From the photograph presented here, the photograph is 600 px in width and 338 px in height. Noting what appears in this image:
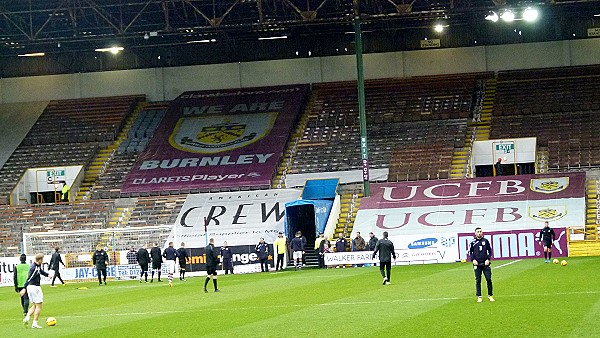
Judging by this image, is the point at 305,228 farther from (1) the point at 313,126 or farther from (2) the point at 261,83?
(2) the point at 261,83

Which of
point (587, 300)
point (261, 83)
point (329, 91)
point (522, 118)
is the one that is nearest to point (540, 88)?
point (522, 118)

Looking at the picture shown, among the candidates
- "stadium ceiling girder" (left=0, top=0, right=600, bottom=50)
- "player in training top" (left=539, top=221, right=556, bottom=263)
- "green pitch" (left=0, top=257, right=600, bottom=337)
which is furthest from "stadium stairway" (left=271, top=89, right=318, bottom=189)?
"player in training top" (left=539, top=221, right=556, bottom=263)

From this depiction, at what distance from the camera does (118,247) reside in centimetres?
4759

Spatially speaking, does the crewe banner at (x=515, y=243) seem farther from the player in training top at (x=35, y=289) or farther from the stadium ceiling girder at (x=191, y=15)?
the player in training top at (x=35, y=289)

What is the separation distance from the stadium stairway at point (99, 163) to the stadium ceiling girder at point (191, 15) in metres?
5.16

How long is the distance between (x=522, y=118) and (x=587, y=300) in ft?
114

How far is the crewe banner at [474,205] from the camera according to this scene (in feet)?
157

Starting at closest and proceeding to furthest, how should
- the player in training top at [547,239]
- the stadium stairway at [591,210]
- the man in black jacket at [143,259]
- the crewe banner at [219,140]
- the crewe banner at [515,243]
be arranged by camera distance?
the player in training top at [547,239] → the man in black jacket at [143,259] → the crewe banner at [515,243] → the stadium stairway at [591,210] → the crewe banner at [219,140]

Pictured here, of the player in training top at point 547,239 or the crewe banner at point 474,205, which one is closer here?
the player in training top at point 547,239

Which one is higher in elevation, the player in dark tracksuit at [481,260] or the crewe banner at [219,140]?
the crewe banner at [219,140]

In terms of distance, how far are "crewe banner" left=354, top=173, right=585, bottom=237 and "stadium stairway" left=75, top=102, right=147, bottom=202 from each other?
1535 centimetres

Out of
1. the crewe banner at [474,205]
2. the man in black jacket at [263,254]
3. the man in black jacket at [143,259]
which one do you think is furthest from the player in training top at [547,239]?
the man in black jacket at [143,259]

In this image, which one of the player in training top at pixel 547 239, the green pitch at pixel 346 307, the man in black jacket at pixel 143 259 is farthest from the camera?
the man in black jacket at pixel 143 259

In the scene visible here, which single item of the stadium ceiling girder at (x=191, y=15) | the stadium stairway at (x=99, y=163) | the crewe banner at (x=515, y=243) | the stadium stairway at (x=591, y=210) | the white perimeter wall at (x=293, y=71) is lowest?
the crewe banner at (x=515, y=243)
